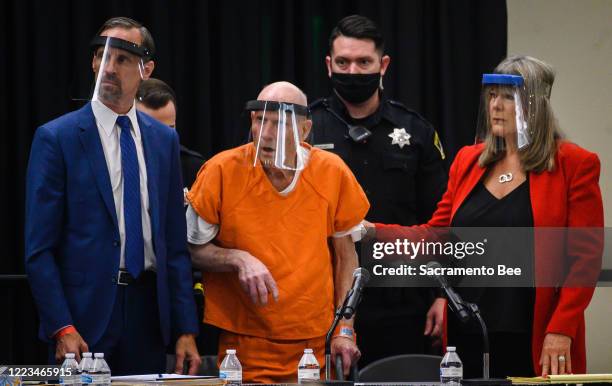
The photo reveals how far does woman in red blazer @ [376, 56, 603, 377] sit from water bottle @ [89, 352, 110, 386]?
1.38 metres

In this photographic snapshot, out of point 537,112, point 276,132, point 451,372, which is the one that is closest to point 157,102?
point 276,132

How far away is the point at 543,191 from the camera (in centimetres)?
384

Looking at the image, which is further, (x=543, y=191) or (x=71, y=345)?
(x=543, y=191)

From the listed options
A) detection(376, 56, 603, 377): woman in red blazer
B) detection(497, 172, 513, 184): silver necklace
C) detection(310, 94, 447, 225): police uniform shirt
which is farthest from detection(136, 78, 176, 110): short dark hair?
detection(497, 172, 513, 184): silver necklace

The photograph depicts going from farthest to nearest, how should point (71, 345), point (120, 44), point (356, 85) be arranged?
point (356, 85) → point (120, 44) → point (71, 345)

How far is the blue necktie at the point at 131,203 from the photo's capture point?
3.57 metres

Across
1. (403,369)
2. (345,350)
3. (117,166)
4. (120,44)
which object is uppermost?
(120,44)

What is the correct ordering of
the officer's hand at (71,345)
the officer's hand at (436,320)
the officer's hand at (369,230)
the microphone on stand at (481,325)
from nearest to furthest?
the microphone on stand at (481,325)
the officer's hand at (71,345)
the officer's hand at (369,230)
the officer's hand at (436,320)

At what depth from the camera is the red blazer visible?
12.3 ft

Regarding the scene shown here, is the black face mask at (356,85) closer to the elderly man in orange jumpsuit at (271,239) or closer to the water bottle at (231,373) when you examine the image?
the elderly man in orange jumpsuit at (271,239)

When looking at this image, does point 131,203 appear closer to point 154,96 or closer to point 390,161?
point 154,96

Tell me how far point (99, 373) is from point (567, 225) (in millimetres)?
1639

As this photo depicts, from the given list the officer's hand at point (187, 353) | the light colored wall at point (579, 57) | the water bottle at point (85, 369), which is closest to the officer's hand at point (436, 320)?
the officer's hand at point (187, 353)

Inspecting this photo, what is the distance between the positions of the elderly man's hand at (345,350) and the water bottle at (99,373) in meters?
0.92
